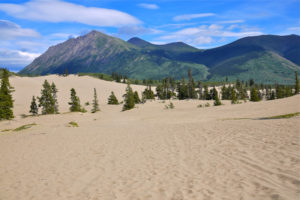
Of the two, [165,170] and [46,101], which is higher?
[46,101]

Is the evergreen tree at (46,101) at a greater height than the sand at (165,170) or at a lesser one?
greater

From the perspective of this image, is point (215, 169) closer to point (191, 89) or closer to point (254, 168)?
point (254, 168)

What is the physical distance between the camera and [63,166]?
38.9ft

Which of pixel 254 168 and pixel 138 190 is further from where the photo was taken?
pixel 254 168

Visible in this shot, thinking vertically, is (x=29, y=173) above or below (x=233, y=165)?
below

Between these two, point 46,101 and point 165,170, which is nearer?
point 165,170

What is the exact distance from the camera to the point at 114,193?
7840mm

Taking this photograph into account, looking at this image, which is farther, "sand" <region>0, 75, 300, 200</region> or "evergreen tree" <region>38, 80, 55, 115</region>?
"evergreen tree" <region>38, 80, 55, 115</region>

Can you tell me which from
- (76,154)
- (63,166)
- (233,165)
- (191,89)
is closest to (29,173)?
(63,166)

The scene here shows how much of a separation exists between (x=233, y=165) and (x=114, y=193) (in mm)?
5546

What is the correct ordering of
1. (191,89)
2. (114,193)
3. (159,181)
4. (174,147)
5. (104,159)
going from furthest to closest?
1. (191,89)
2. (174,147)
3. (104,159)
4. (159,181)
5. (114,193)

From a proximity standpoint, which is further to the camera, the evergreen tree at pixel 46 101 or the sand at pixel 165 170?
the evergreen tree at pixel 46 101

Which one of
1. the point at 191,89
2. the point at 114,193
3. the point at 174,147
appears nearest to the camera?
the point at 114,193

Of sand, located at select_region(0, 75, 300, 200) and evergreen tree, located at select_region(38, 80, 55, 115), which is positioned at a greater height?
evergreen tree, located at select_region(38, 80, 55, 115)
